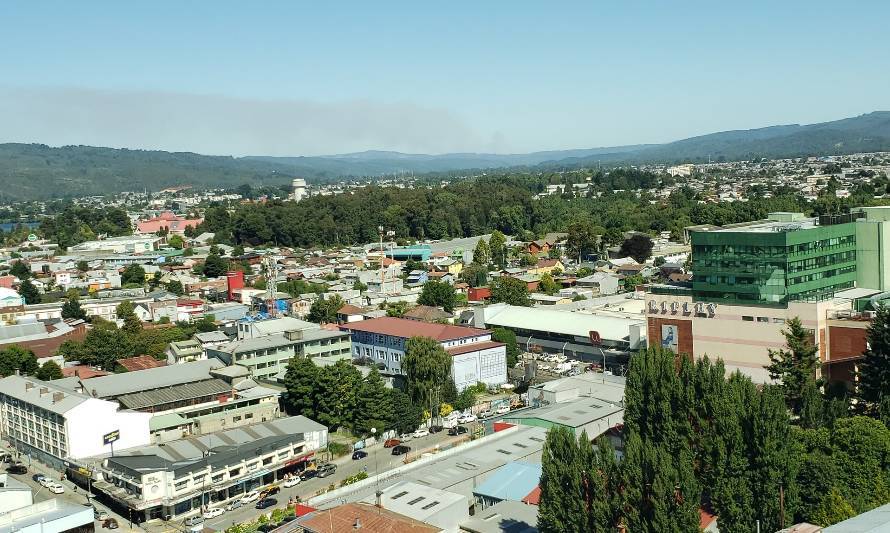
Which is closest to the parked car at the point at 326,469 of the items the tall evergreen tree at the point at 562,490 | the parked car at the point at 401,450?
the parked car at the point at 401,450

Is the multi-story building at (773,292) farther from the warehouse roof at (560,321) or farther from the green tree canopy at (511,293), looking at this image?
the green tree canopy at (511,293)

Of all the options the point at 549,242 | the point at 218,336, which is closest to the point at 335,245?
the point at 549,242

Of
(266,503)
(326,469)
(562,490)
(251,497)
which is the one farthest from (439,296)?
(562,490)

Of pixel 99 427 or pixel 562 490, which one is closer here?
pixel 562 490

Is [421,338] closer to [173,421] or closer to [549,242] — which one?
[173,421]

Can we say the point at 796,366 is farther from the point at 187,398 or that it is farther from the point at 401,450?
the point at 187,398

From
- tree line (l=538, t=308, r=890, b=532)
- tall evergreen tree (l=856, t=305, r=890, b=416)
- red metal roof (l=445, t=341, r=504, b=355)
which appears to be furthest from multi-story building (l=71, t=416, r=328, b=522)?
tall evergreen tree (l=856, t=305, r=890, b=416)
